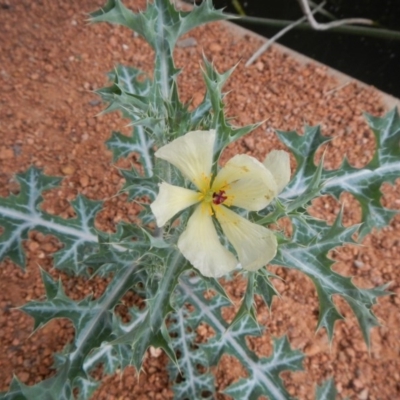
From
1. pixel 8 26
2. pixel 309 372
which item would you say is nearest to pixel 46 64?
pixel 8 26

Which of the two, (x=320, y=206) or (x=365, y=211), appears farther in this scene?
(x=320, y=206)

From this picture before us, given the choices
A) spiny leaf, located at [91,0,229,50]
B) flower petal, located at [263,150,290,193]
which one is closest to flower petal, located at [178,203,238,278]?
flower petal, located at [263,150,290,193]

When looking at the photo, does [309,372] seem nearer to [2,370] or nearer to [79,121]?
[2,370]

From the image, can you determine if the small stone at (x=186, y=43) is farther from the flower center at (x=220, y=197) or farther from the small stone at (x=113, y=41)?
the flower center at (x=220, y=197)

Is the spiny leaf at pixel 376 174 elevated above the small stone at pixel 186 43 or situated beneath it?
situated beneath

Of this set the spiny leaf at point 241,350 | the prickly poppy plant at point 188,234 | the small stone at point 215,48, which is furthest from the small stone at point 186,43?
the spiny leaf at point 241,350

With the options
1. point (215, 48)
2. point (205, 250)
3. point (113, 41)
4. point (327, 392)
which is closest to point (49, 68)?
point (113, 41)

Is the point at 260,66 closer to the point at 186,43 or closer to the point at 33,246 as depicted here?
the point at 186,43

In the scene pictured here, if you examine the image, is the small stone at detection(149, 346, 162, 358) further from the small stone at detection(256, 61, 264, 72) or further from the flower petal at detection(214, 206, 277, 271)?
the small stone at detection(256, 61, 264, 72)

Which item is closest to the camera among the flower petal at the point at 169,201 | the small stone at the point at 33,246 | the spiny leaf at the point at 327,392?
the flower petal at the point at 169,201
